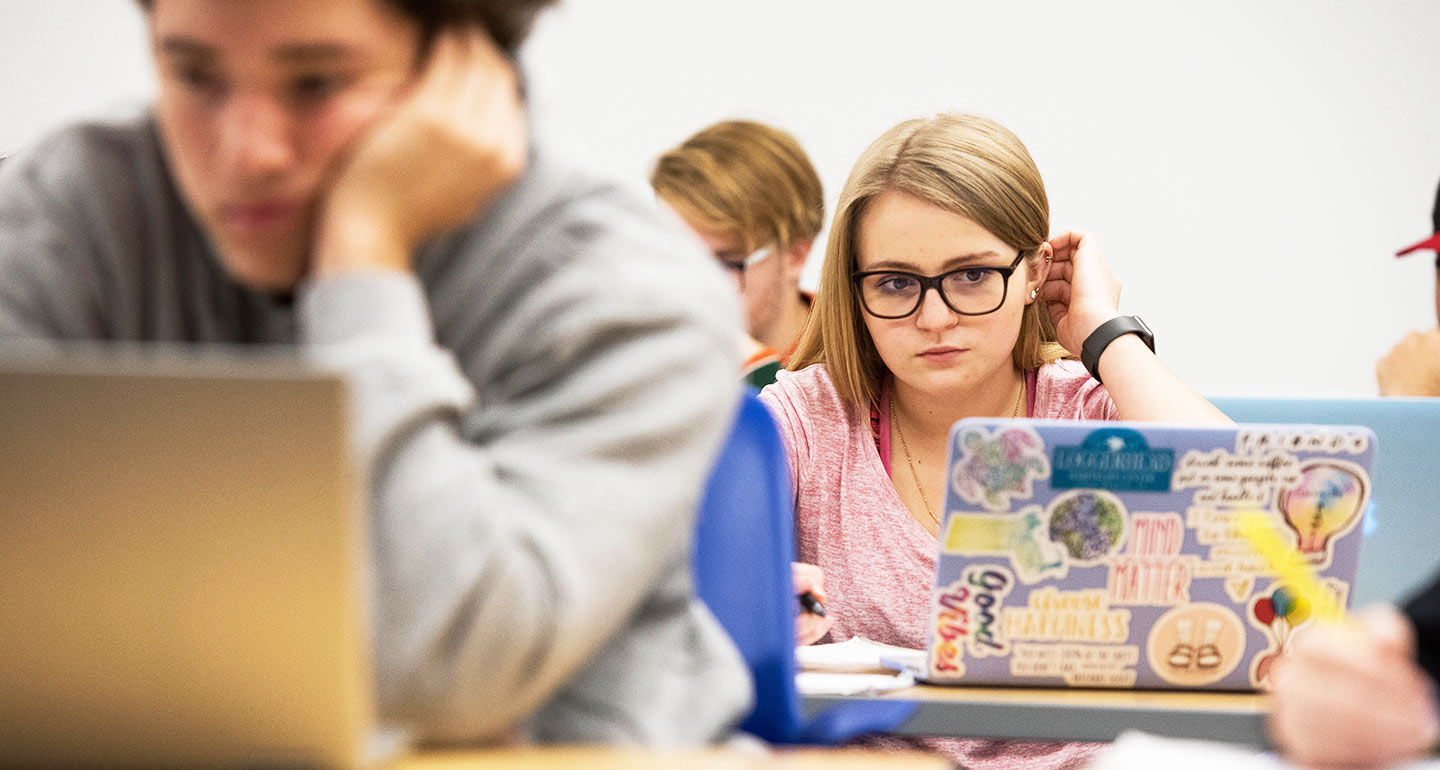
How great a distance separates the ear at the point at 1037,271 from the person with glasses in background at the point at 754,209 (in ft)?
3.15

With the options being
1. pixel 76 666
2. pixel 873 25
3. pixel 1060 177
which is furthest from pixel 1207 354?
pixel 76 666

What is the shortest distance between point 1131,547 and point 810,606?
49 cm

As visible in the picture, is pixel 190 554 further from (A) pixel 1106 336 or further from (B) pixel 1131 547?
(A) pixel 1106 336

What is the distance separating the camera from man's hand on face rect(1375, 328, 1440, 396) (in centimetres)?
274

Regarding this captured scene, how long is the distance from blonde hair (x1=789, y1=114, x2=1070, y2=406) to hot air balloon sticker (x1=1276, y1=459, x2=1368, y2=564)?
2.49 feet

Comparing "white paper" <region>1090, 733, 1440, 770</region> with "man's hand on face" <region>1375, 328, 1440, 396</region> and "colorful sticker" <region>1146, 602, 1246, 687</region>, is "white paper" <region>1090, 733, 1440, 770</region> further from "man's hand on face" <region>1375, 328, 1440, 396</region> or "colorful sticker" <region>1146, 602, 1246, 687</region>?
"man's hand on face" <region>1375, 328, 1440, 396</region>

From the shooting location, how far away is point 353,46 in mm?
875

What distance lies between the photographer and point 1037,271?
207cm

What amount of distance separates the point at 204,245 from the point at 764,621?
1.78 feet

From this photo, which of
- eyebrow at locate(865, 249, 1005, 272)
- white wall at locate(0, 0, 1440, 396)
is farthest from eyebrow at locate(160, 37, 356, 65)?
white wall at locate(0, 0, 1440, 396)

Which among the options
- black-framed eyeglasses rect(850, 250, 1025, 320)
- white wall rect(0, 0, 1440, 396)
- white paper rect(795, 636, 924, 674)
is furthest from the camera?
white wall rect(0, 0, 1440, 396)

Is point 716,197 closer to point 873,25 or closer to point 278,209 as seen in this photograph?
point 873,25

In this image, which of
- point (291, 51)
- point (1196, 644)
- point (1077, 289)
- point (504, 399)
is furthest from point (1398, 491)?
point (291, 51)

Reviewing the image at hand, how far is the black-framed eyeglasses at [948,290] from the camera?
1931 mm
